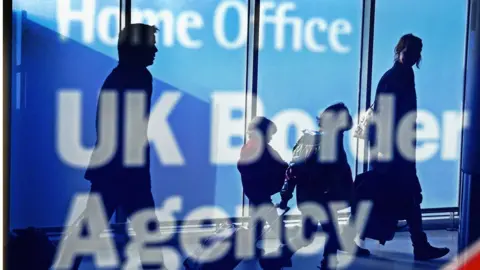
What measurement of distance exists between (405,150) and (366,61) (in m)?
0.57

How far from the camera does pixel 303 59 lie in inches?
145

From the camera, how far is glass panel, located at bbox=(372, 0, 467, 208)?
3930 millimetres

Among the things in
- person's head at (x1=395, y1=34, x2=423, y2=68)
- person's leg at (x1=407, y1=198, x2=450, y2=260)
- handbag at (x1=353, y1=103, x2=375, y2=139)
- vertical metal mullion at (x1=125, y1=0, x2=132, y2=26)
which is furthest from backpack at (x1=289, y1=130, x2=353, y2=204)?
vertical metal mullion at (x1=125, y1=0, x2=132, y2=26)

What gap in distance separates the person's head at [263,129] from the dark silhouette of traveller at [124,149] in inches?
23.4

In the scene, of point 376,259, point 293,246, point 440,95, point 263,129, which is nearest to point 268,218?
point 293,246

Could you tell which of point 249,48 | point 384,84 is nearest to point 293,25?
point 249,48

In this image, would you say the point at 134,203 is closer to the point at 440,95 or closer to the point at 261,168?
the point at 261,168

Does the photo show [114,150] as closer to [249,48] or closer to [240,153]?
[240,153]

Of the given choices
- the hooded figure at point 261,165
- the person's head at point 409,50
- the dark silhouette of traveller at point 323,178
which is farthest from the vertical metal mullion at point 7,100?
the person's head at point 409,50

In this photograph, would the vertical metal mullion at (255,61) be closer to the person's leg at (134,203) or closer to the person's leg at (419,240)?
the person's leg at (134,203)

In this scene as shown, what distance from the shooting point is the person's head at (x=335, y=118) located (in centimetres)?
357

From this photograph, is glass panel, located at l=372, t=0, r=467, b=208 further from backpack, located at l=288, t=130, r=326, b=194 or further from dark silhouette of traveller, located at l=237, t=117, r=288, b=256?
dark silhouette of traveller, located at l=237, t=117, r=288, b=256

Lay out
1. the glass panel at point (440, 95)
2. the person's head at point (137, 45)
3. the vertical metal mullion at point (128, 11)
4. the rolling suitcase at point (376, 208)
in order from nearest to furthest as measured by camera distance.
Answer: the person's head at point (137, 45)
the vertical metal mullion at point (128, 11)
the rolling suitcase at point (376, 208)
the glass panel at point (440, 95)

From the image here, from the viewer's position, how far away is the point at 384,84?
359 centimetres
